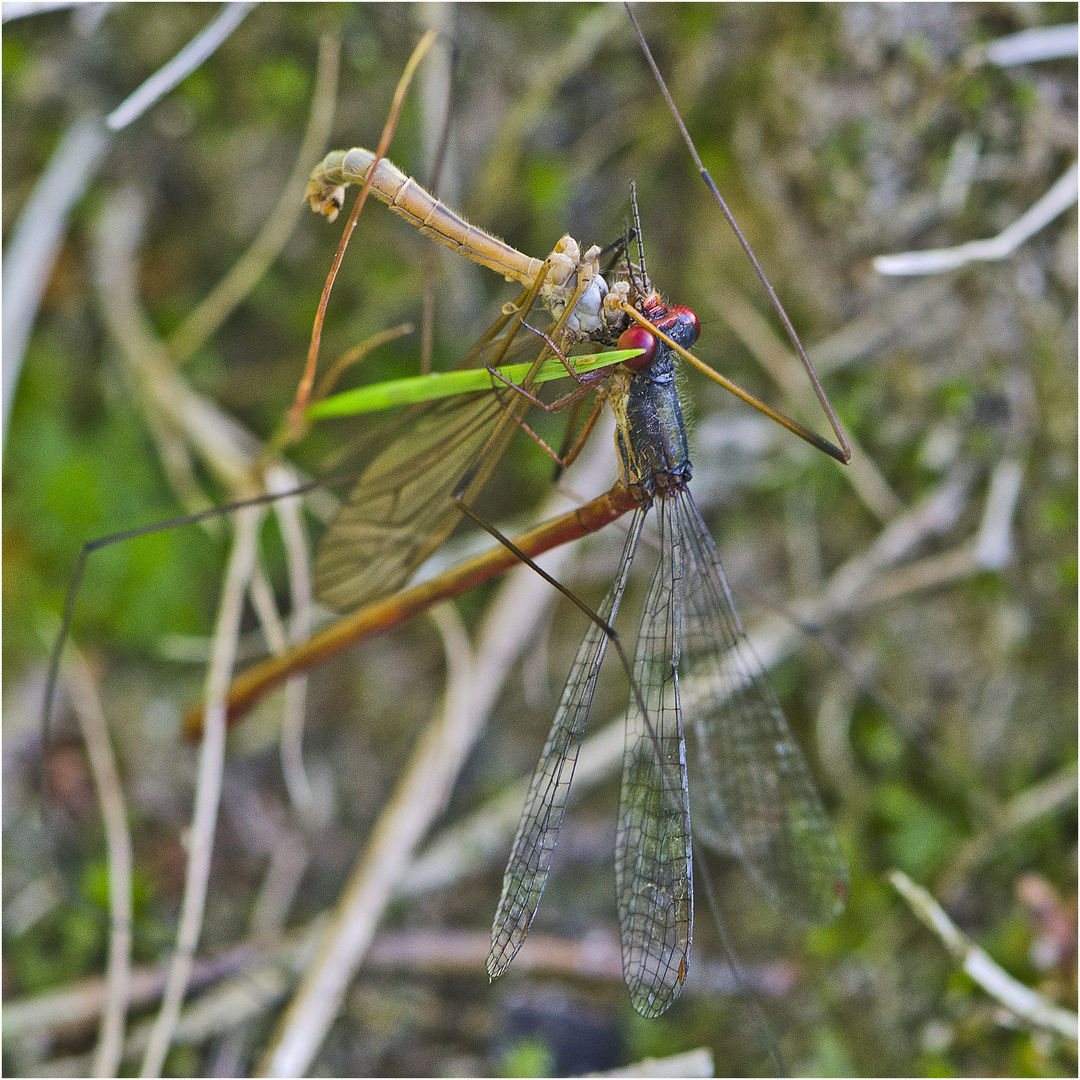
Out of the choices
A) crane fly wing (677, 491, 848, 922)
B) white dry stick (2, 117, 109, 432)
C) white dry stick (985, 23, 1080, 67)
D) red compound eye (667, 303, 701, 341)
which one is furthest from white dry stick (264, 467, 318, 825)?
white dry stick (985, 23, 1080, 67)

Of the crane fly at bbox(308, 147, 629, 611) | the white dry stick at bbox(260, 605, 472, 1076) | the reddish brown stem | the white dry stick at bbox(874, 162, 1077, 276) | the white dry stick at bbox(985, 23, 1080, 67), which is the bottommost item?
the white dry stick at bbox(260, 605, 472, 1076)

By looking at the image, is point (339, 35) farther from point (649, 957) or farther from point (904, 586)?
point (649, 957)

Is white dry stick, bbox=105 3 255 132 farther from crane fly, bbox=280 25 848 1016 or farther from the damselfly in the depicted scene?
the damselfly

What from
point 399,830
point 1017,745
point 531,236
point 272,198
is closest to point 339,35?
point 272,198

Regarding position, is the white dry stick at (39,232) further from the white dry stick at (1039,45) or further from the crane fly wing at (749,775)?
the white dry stick at (1039,45)

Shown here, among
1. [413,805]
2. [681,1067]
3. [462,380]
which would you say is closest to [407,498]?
[462,380]

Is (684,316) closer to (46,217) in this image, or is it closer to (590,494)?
→ (590,494)

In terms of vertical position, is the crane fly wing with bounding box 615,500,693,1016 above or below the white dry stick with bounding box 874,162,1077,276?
below
